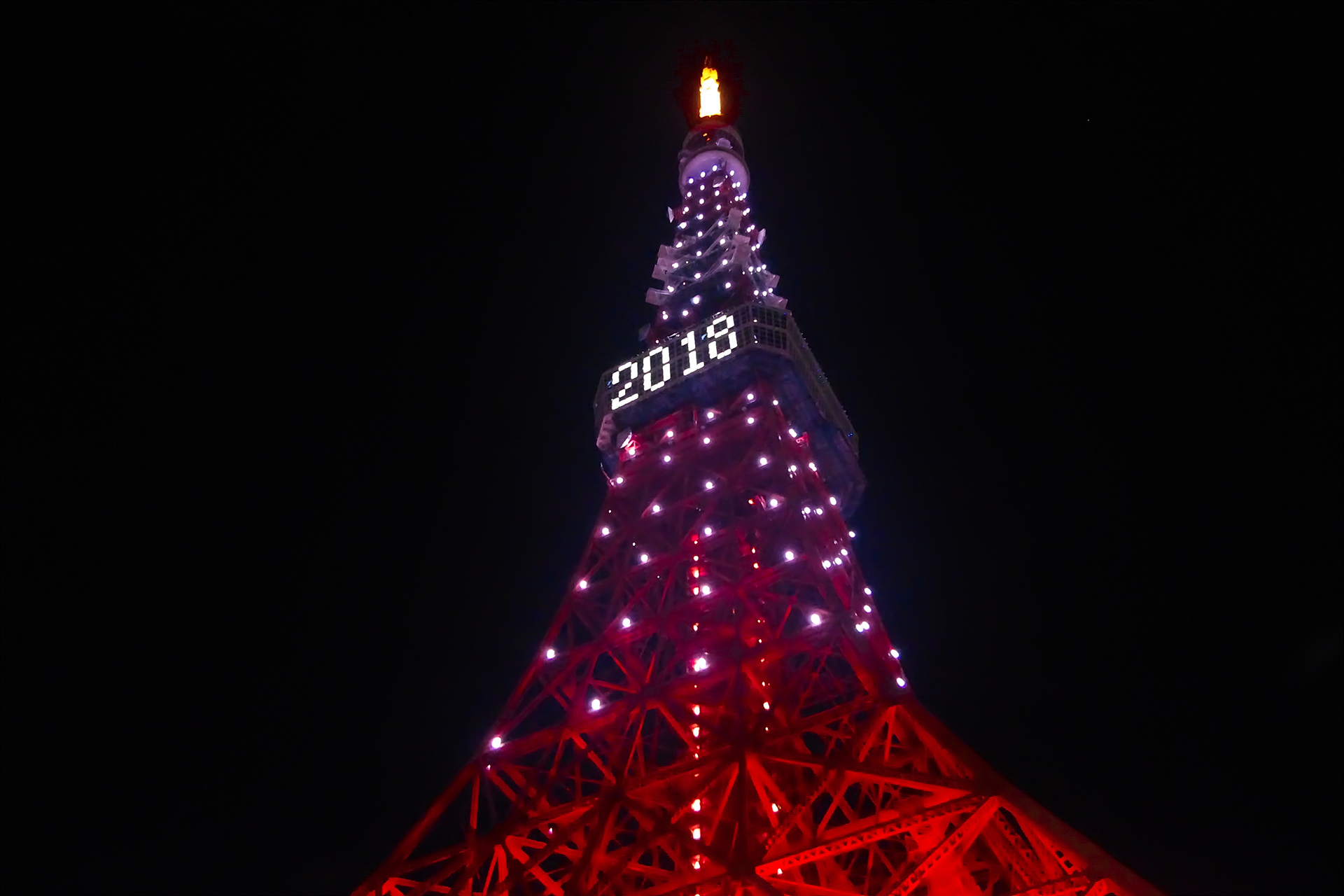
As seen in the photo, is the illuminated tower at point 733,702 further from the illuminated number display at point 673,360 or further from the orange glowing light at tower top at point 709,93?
the orange glowing light at tower top at point 709,93

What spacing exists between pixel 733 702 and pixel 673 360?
9390mm

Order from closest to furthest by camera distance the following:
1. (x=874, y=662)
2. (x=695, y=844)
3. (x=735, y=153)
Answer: (x=695, y=844) → (x=874, y=662) → (x=735, y=153)

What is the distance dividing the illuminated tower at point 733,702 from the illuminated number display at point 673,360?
2.2 inches

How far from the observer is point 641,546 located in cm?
1819

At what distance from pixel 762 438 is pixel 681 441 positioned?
175 cm

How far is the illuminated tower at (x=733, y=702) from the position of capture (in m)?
10.9

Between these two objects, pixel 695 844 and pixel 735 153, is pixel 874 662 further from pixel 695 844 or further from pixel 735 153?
pixel 735 153

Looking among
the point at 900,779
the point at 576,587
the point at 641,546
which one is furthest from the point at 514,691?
the point at 900,779

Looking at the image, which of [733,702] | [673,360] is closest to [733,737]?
[733,702]

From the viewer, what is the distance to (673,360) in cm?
2106

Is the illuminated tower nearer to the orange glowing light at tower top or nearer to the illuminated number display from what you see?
the illuminated number display

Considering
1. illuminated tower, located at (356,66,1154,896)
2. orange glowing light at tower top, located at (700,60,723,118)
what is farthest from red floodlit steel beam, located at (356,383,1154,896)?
orange glowing light at tower top, located at (700,60,723,118)

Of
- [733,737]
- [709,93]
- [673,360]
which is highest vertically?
[709,93]

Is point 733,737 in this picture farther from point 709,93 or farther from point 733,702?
point 709,93
